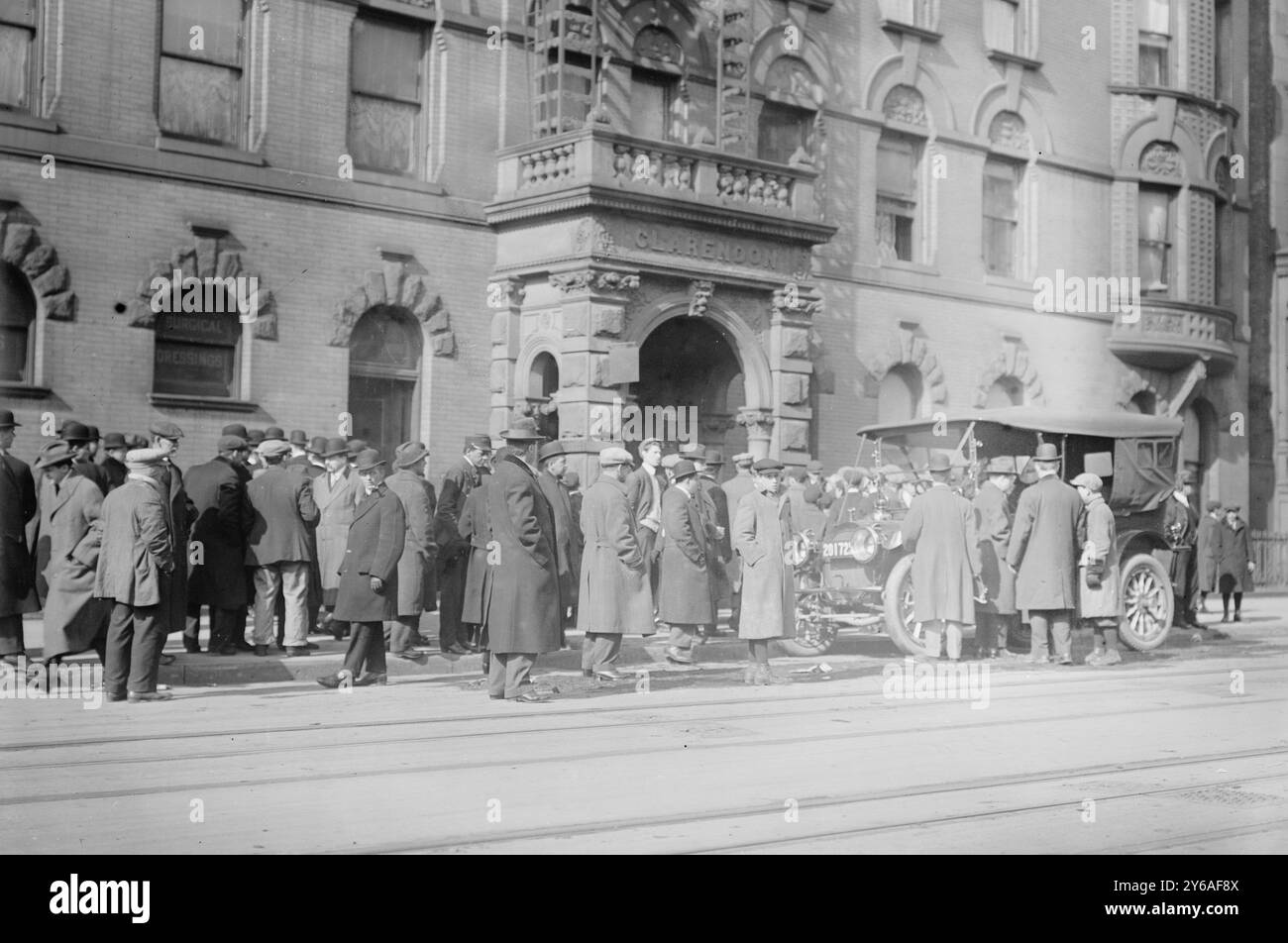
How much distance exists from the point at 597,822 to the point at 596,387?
41.5 feet

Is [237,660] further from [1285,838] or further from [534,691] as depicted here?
[1285,838]

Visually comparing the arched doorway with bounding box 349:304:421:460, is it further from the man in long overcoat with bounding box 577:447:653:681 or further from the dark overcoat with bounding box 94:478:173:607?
the dark overcoat with bounding box 94:478:173:607

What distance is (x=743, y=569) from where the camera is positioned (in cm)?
1372

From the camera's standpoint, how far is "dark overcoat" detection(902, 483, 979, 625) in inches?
580

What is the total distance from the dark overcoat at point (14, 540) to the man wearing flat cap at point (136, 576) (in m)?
1.23

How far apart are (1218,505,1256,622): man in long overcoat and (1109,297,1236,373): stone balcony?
6.34 meters

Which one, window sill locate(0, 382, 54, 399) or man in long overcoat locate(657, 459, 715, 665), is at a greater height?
window sill locate(0, 382, 54, 399)

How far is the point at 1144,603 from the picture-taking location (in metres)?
16.8

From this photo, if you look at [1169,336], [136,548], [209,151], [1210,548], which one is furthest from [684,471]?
[1169,336]

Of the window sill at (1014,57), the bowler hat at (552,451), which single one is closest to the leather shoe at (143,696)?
the bowler hat at (552,451)

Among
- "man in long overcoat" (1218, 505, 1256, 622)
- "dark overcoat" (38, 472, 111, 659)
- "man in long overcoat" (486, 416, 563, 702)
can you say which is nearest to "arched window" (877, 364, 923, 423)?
"man in long overcoat" (1218, 505, 1256, 622)

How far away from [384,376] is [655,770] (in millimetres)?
12483

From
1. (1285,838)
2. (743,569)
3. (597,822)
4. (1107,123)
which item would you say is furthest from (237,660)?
(1107,123)

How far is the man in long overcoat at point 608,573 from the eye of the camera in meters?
13.2
